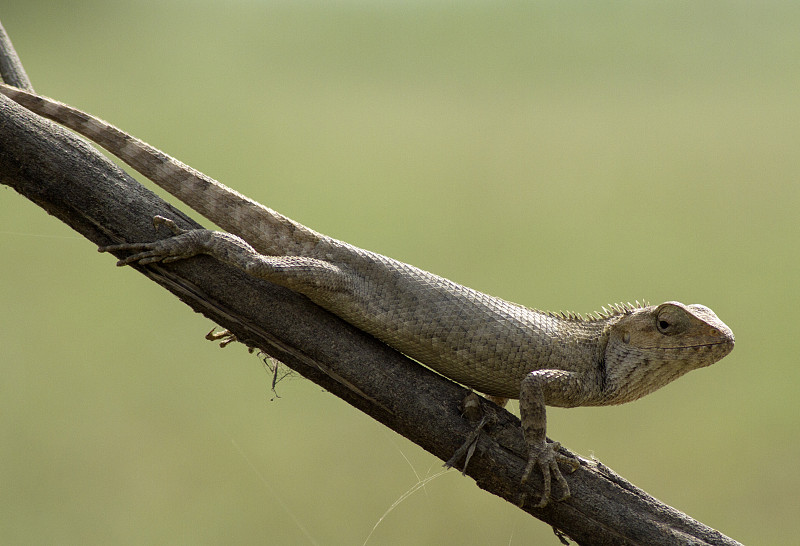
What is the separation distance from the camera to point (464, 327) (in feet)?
11.9

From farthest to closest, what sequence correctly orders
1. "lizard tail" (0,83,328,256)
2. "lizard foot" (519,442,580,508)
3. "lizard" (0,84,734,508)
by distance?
1. "lizard tail" (0,83,328,256)
2. "lizard" (0,84,734,508)
3. "lizard foot" (519,442,580,508)

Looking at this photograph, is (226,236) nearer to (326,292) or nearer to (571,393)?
(326,292)

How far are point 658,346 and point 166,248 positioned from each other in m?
2.85

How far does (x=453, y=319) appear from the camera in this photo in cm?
364

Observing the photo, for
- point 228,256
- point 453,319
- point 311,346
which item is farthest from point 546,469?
point 228,256

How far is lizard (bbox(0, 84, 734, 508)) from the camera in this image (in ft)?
11.4

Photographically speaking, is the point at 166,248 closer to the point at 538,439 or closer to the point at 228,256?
the point at 228,256

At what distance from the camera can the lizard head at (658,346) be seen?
3.51 meters

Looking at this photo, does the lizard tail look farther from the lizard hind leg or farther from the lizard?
the lizard hind leg

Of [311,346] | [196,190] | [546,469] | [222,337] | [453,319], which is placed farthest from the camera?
[222,337]

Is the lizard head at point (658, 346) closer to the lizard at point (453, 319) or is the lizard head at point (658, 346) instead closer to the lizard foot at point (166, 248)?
Answer: the lizard at point (453, 319)

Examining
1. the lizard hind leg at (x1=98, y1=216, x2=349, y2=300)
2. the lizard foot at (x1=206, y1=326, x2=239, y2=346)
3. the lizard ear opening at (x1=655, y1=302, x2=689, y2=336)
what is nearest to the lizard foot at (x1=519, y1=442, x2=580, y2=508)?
the lizard ear opening at (x1=655, y1=302, x2=689, y2=336)

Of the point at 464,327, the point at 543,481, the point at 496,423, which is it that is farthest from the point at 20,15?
the point at 543,481

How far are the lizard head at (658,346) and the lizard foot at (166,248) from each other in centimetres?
250
